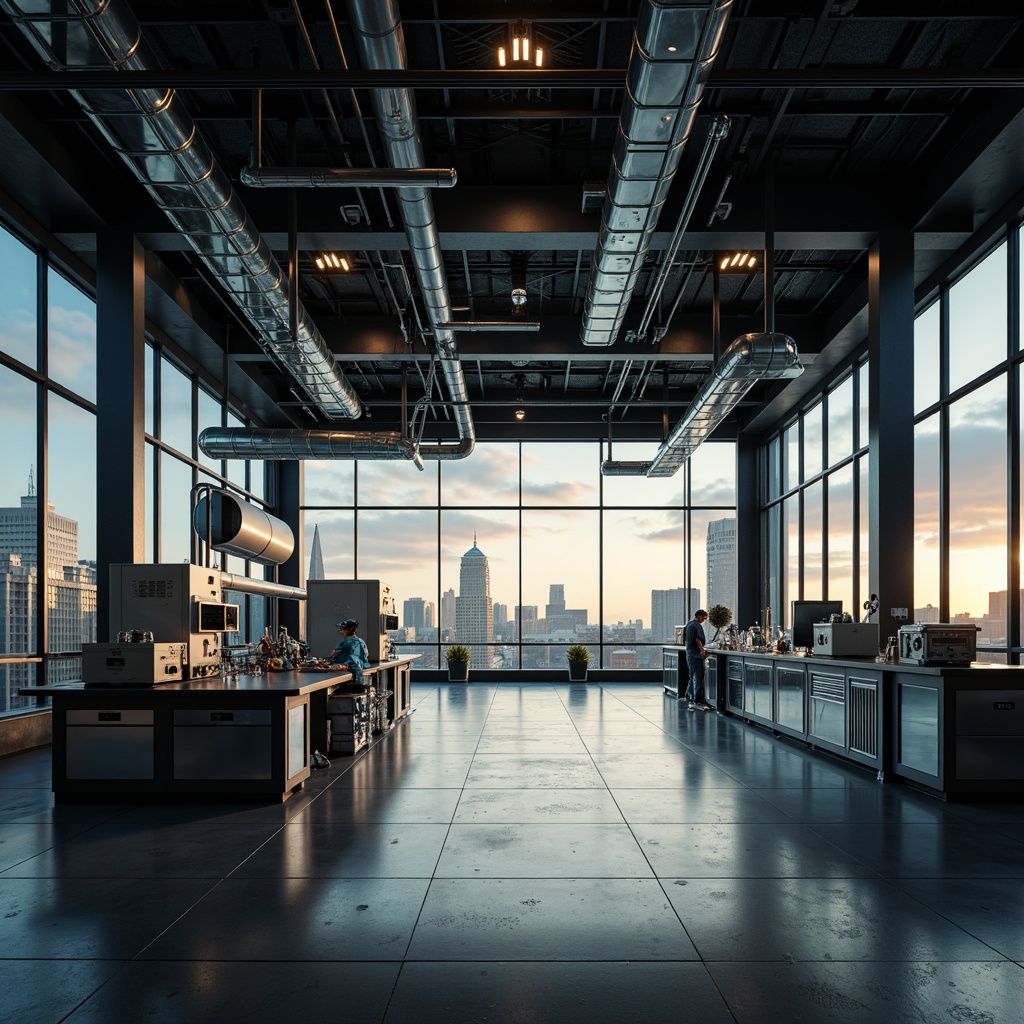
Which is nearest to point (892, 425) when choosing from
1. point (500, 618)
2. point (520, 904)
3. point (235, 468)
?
point (520, 904)

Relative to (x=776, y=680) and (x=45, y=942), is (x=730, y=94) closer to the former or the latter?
(x=776, y=680)

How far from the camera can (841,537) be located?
14531 millimetres

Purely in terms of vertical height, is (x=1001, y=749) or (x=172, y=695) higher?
(x=172, y=695)

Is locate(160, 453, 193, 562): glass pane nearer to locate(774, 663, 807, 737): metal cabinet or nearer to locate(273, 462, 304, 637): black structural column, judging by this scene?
locate(273, 462, 304, 637): black structural column

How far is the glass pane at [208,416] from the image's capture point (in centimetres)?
1494

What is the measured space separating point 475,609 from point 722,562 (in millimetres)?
5758

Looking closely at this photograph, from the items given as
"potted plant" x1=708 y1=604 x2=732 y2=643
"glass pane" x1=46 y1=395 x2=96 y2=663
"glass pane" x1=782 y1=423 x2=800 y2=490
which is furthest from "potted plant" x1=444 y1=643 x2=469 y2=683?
"glass pane" x1=46 y1=395 x2=96 y2=663

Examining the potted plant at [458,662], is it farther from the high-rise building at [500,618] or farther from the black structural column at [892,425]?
the black structural column at [892,425]

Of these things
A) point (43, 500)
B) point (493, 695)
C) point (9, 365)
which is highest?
point (9, 365)

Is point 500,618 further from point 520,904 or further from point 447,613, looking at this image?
point 520,904

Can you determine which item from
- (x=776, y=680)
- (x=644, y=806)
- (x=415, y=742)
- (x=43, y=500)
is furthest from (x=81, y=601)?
(x=776, y=680)

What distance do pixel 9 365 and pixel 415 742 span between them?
235 inches

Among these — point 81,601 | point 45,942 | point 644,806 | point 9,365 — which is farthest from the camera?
point 81,601

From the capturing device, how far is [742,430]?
19.2m
